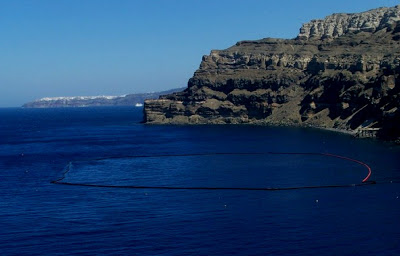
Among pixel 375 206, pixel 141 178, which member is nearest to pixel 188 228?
pixel 375 206

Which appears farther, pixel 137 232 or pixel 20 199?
pixel 20 199

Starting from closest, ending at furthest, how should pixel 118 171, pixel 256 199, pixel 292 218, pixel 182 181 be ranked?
pixel 292 218 < pixel 256 199 < pixel 182 181 < pixel 118 171

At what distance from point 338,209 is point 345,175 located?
37712 millimetres

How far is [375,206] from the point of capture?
96375 mm

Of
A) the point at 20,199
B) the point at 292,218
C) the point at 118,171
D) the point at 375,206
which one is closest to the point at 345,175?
the point at 375,206

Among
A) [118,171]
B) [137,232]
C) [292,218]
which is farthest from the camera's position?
[118,171]

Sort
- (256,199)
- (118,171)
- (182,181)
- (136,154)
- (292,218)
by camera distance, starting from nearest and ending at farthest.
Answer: (292,218), (256,199), (182,181), (118,171), (136,154)

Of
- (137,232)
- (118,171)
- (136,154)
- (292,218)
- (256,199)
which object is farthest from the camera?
(136,154)

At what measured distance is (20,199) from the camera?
354 ft

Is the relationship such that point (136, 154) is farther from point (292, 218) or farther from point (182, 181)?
point (292, 218)

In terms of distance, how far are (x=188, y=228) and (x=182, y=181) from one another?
42.1 metres

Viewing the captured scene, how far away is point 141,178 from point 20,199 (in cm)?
3188

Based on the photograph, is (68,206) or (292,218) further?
(68,206)

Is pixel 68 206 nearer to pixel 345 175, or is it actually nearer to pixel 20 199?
pixel 20 199
